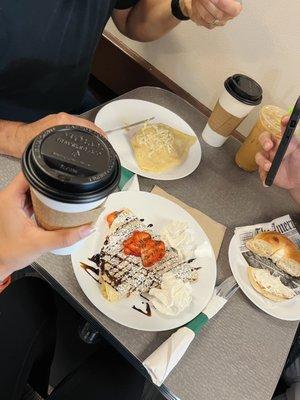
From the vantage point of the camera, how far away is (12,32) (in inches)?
39.9

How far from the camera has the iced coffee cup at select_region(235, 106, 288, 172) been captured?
1136 millimetres

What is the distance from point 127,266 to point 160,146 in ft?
1.26

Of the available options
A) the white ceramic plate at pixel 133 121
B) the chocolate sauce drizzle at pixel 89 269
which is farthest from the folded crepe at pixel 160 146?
the chocolate sauce drizzle at pixel 89 269

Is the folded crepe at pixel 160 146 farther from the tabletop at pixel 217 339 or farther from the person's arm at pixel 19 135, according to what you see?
the person's arm at pixel 19 135

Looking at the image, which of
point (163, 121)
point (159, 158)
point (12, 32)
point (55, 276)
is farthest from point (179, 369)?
point (12, 32)

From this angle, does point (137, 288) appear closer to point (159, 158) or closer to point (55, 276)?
point (55, 276)

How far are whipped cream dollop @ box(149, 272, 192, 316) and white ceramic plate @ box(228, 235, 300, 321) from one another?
15 cm

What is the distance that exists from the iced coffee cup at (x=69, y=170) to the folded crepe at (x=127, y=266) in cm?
28

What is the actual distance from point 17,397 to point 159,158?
663 mm

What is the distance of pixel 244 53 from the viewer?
53.6 inches

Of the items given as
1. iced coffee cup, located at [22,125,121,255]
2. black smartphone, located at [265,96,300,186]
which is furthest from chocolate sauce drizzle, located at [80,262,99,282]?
black smartphone, located at [265,96,300,186]

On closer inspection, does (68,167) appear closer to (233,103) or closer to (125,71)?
(233,103)

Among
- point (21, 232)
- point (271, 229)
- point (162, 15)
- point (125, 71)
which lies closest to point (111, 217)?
point (21, 232)

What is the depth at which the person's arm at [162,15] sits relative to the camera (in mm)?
1079
